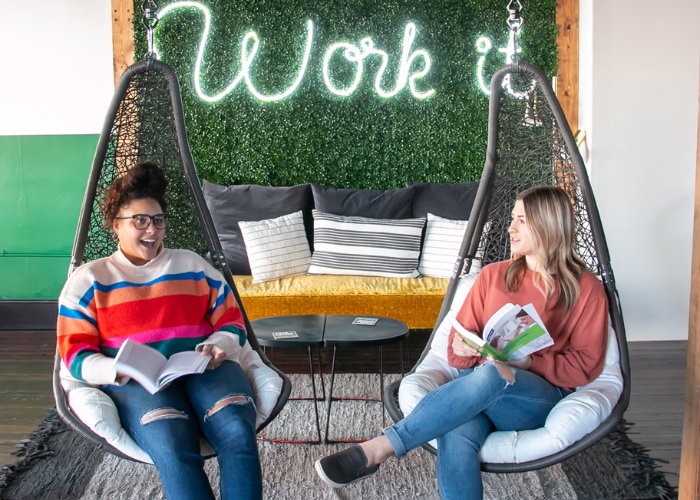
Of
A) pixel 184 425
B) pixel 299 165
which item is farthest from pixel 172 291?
pixel 299 165

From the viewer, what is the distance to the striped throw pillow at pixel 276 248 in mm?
4477

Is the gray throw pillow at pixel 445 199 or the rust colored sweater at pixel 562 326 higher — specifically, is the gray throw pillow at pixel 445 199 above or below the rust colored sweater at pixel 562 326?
above

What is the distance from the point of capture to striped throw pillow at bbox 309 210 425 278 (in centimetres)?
454

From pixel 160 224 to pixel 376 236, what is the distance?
2.25m

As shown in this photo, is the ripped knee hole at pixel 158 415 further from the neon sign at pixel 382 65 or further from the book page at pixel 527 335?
the neon sign at pixel 382 65

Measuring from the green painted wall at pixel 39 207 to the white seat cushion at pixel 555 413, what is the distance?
3122mm

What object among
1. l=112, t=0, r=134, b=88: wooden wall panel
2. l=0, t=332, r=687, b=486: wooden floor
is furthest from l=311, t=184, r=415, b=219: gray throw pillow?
l=112, t=0, r=134, b=88: wooden wall panel

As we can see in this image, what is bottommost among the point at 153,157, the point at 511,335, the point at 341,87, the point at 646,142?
the point at 511,335

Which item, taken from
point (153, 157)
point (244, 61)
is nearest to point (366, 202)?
point (244, 61)

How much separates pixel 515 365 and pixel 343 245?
2.31 m

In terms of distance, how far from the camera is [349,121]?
4.93 metres

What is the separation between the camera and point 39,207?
488 centimetres

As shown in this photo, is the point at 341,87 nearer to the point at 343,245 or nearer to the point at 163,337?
the point at 343,245

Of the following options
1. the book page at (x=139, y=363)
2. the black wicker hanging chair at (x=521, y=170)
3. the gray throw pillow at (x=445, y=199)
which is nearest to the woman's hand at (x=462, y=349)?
the black wicker hanging chair at (x=521, y=170)
